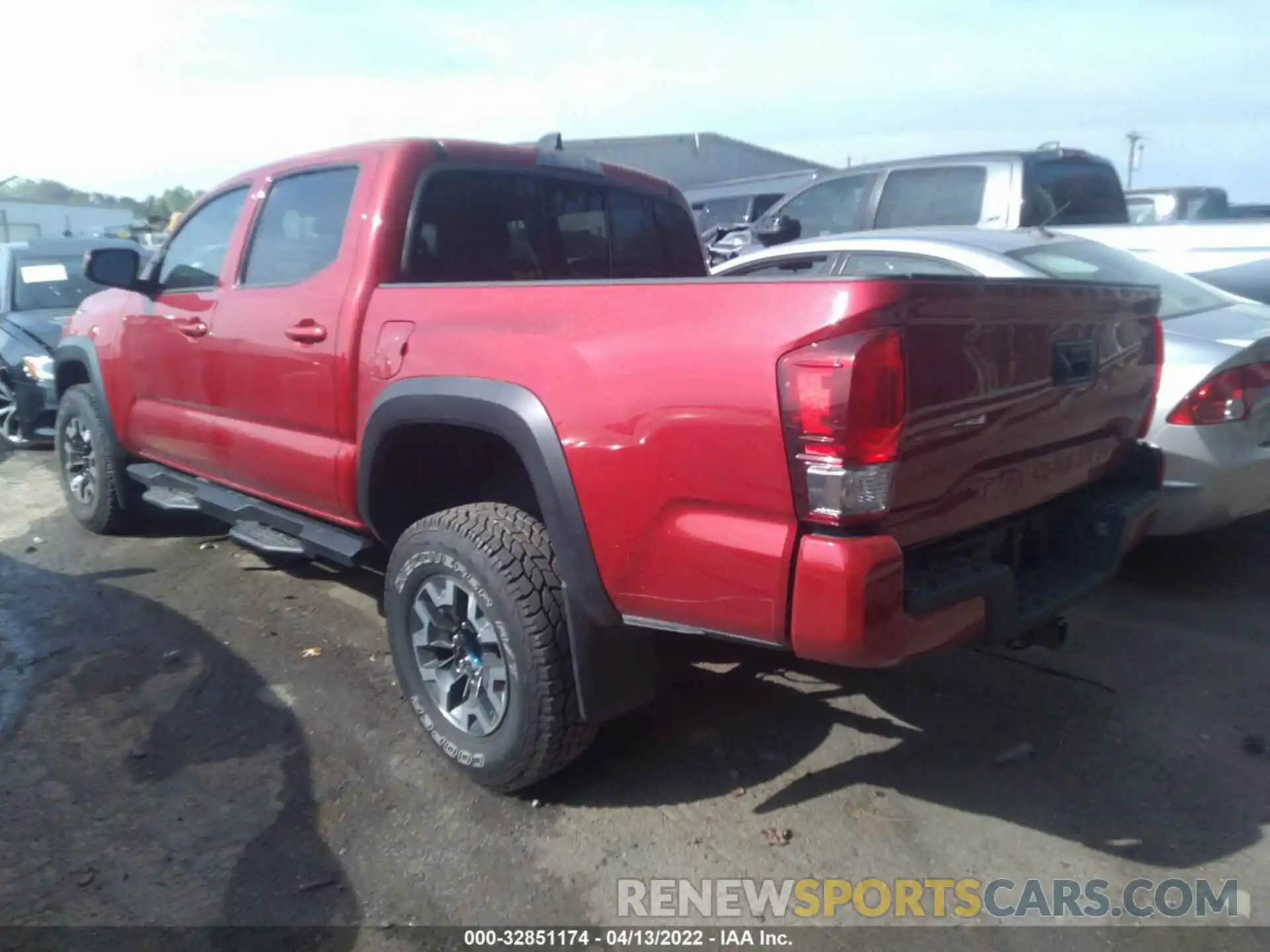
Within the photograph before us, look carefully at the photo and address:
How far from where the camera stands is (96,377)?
5.49m

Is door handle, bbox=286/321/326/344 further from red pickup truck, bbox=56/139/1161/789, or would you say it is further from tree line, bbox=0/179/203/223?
tree line, bbox=0/179/203/223

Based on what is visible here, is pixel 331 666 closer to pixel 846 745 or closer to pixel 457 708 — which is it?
pixel 457 708

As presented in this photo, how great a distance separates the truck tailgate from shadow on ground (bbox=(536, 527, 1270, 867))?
0.90 metres

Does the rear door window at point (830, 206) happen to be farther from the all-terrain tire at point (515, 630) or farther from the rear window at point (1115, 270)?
the all-terrain tire at point (515, 630)

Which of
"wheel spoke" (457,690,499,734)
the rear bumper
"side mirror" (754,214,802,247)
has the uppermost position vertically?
"side mirror" (754,214,802,247)

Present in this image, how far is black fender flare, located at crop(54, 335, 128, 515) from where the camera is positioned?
5480 mm

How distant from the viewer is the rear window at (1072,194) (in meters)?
7.10

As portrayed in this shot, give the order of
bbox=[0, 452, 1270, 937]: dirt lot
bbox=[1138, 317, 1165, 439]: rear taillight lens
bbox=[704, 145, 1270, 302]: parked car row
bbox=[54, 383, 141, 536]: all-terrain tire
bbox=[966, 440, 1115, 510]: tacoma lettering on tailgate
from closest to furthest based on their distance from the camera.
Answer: bbox=[966, 440, 1115, 510]: tacoma lettering on tailgate
bbox=[0, 452, 1270, 937]: dirt lot
bbox=[1138, 317, 1165, 439]: rear taillight lens
bbox=[54, 383, 141, 536]: all-terrain tire
bbox=[704, 145, 1270, 302]: parked car row

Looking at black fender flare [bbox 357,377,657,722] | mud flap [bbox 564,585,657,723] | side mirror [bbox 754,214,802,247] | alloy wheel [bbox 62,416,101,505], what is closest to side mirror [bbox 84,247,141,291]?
alloy wheel [bbox 62,416,101,505]

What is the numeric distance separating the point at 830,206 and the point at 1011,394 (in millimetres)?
5950

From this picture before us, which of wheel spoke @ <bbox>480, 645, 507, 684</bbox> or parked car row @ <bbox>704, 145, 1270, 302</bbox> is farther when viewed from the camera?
parked car row @ <bbox>704, 145, 1270, 302</bbox>

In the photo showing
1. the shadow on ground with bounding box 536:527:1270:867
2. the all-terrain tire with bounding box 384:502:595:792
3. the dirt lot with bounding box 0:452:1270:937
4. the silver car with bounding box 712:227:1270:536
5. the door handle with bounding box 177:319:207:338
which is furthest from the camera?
the door handle with bounding box 177:319:207:338

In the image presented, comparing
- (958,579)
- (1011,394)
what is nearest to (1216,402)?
(1011,394)

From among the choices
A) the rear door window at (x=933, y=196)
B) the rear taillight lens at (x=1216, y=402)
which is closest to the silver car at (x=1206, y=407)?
the rear taillight lens at (x=1216, y=402)
